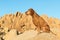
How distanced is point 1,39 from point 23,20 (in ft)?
163

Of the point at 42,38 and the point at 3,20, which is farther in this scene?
the point at 3,20

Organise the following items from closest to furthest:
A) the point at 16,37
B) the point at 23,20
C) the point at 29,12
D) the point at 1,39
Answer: the point at 29,12
the point at 16,37
the point at 1,39
the point at 23,20

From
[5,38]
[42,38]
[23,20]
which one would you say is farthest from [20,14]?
[42,38]

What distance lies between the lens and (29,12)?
949cm

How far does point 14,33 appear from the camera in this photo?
12008 mm

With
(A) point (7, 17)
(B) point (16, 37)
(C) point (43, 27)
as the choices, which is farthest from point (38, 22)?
(A) point (7, 17)

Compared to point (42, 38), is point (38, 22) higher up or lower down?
higher up

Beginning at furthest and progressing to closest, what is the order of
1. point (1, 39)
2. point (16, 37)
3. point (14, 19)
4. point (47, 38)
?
point (14, 19) → point (1, 39) → point (16, 37) → point (47, 38)

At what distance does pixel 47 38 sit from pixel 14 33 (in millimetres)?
4518

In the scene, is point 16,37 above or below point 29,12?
below

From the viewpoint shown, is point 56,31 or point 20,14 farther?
point 20,14

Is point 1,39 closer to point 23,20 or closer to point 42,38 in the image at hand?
point 42,38

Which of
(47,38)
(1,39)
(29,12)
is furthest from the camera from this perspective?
(1,39)

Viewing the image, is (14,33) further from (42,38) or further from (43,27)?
(42,38)
